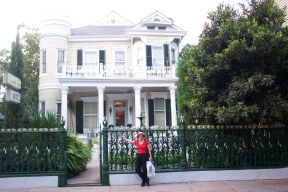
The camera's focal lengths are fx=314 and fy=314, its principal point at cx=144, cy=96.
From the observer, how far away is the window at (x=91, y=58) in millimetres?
23300

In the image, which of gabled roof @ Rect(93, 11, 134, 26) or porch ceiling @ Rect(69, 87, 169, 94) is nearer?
porch ceiling @ Rect(69, 87, 169, 94)

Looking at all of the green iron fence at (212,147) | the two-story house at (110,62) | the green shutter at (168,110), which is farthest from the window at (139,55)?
the green iron fence at (212,147)

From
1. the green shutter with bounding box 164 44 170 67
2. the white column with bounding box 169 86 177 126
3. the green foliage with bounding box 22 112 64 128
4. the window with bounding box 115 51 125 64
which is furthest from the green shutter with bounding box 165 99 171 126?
the green foliage with bounding box 22 112 64 128

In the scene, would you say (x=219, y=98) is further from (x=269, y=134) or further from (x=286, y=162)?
(x=286, y=162)

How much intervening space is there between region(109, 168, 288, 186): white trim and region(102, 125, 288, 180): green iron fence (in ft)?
0.48

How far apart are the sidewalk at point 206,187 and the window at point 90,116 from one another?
14.0 metres

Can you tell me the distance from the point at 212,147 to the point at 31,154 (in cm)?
528

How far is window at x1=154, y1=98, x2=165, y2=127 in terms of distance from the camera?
22641mm

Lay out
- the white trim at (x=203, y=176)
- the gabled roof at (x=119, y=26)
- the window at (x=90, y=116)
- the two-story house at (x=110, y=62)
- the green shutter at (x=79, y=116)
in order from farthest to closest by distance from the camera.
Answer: the gabled roof at (x=119, y=26)
the window at (x=90, y=116)
the green shutter at (x=79, y=116)
the two-story house at (x=110, y=62)
the white trim at (x=203, y=176)

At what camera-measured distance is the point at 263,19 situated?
30.9ft

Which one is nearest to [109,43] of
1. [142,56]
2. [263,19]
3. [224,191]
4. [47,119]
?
[142,56]

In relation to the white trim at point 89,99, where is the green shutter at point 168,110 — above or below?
below

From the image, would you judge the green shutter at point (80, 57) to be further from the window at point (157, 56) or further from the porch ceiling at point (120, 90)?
the window at point (157, 56)

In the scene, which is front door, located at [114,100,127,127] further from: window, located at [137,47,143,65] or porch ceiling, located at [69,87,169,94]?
window, located at [137,47,143,65]
